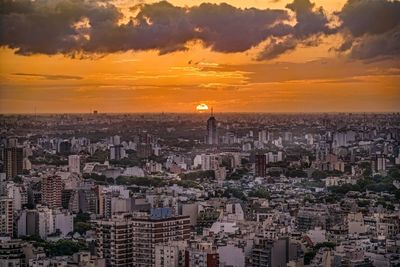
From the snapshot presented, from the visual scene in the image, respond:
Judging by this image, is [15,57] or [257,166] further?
[257,166]

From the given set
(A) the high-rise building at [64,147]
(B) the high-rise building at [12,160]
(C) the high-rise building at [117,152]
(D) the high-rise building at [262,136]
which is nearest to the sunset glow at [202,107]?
(D) the high-rise building at [262,136]

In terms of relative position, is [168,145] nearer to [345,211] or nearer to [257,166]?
[257,166]

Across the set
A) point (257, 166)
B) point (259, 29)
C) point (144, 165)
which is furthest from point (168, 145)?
point (259, 29)

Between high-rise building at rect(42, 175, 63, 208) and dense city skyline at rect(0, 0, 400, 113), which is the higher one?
dense city skyline at rect(0, 0, 400, 113)

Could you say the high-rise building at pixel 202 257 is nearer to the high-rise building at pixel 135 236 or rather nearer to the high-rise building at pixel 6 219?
the high-rise building at pixel 135 236

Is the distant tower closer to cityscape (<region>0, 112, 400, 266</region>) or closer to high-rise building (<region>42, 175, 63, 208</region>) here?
cityscape (<region>0, 112, 400, 266</region>)

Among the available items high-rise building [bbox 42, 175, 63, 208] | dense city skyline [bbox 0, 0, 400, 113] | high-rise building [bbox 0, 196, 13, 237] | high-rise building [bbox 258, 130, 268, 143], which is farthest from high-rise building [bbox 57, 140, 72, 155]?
high-rise building [bbox 258, 130, 268, 143]
